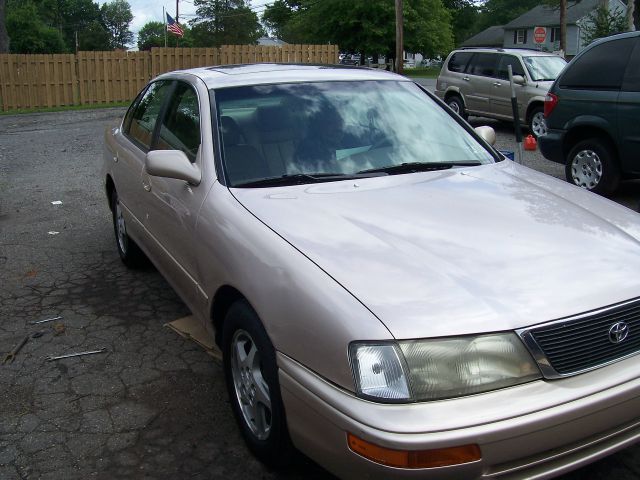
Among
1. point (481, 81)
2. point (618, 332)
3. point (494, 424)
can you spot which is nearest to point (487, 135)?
point (618, 332)

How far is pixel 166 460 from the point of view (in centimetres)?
303

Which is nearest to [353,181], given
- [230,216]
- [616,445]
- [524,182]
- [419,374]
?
[230,216]

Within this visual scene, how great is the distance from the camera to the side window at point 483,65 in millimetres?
14133

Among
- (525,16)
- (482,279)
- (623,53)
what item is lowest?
(482,279)

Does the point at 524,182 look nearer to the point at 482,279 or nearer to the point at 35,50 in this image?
the point at 482,279

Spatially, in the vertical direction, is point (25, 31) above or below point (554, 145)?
above

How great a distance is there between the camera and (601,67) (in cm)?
776

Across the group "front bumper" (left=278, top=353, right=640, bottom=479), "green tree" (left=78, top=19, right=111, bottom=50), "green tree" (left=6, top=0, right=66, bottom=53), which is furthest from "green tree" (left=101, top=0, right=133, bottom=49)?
"front bumper" (left=278, top=353, right=640, bottom=479)

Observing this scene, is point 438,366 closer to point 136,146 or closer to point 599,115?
point 136,146

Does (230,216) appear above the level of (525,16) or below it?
below

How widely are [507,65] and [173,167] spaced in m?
11.8

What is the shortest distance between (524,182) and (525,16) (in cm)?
7963

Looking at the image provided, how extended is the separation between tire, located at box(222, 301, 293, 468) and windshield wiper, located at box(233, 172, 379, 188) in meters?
0.69

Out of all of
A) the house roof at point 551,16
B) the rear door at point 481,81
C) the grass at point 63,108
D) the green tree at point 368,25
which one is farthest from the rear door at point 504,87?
the house roof at point 551,16
